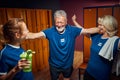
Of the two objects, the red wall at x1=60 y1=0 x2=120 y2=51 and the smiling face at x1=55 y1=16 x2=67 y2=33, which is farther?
the red wall at x1=60 y1=0 x2=120 y2=51

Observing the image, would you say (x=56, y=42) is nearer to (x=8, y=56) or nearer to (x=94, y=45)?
(x=94, y=45)

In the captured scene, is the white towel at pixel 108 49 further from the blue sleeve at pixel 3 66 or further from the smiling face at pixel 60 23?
the blue sleeve at pixel 3 66

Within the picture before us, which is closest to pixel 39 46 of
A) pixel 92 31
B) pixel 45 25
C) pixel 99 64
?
pixel 45 25

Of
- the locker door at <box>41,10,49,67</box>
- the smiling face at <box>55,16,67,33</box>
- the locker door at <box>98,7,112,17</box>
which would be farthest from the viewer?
the locker door at <box>41,10,49,67</box>

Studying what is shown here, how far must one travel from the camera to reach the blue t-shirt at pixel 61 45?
74.5 inches

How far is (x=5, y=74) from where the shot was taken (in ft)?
3.74

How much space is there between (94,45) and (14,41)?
91cm

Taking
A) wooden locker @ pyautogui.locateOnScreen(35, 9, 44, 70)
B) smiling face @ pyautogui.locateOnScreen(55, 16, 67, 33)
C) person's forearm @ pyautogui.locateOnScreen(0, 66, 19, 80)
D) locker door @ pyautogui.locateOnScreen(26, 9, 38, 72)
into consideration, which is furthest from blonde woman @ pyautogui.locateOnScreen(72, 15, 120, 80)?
wooden locker @ pyautogui.locateOnScreen(35, 9, 44, 70)

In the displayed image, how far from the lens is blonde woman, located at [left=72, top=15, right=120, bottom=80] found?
1.55 m

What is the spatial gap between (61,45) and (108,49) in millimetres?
601

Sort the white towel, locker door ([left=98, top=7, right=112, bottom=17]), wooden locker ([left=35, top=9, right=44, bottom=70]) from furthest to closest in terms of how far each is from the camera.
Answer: wooden locker ([left=35, top=9, right=44, bottom=70]) → locker door ([left=98, top=7, right=112, bottom=17]) → the white towel

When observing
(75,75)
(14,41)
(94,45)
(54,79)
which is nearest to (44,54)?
(75,75)

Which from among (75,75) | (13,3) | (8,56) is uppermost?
(13,3)

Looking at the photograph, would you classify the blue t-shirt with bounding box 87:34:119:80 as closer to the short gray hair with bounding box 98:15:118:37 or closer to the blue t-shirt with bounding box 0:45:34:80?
the short gray hair with bounding box 98:15:118:37
